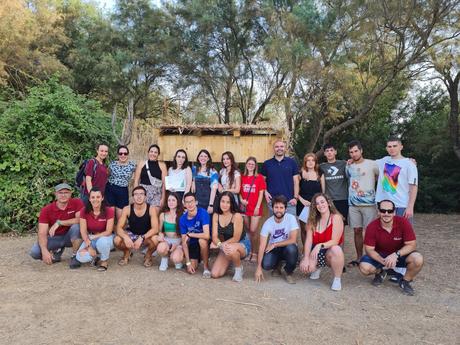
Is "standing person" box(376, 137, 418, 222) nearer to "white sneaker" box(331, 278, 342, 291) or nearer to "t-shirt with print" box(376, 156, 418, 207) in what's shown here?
"t-shirt with print" box(376, 156, 418, 207)

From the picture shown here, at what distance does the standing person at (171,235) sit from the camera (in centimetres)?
518

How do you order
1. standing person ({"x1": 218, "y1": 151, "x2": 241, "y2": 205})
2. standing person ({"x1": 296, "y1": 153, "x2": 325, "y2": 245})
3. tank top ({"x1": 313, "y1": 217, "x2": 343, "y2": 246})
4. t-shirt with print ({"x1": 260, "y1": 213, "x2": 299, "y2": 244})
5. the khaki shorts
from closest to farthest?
1. tank top ({"x1": 313, "y1": 217, "x2": 343, "y2": 246})
2. t-shirt with print ({"x1": 260, "y1": 213, "x2": 299, "y2": 244})
3. the khaki shorts
4. standing person ({"x1": 296, "y1": 153, "x2": 325, "y2": 245})
5. standing person ({"x1": 218, "y1": 151, "x2": 241, "y2": 205})

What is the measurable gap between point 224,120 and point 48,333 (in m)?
14.6

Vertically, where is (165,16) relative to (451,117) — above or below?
above

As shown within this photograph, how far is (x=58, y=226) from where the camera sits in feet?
17.5

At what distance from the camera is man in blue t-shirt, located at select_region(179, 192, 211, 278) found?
5.03m

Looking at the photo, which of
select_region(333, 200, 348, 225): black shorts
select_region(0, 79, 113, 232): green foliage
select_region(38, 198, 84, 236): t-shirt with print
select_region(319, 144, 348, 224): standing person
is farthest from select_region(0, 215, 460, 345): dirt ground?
select_region(0, 79, 113, 232): green foliage

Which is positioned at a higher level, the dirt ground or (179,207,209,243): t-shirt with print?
(179,207,209,243): t-shirt with print

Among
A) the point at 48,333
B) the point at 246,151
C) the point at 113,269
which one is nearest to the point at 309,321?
the point at 48,333

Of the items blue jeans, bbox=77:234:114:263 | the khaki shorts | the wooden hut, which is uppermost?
the wooden hut

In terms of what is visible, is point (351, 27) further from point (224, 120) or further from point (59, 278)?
point (59, 278)

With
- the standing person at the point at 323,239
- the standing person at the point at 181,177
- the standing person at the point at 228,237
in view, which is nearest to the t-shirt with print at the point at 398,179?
the standing person at the point at 323,239

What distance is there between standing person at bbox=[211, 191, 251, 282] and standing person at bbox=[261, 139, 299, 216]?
85 centimetres

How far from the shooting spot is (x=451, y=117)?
1123 centimetres
